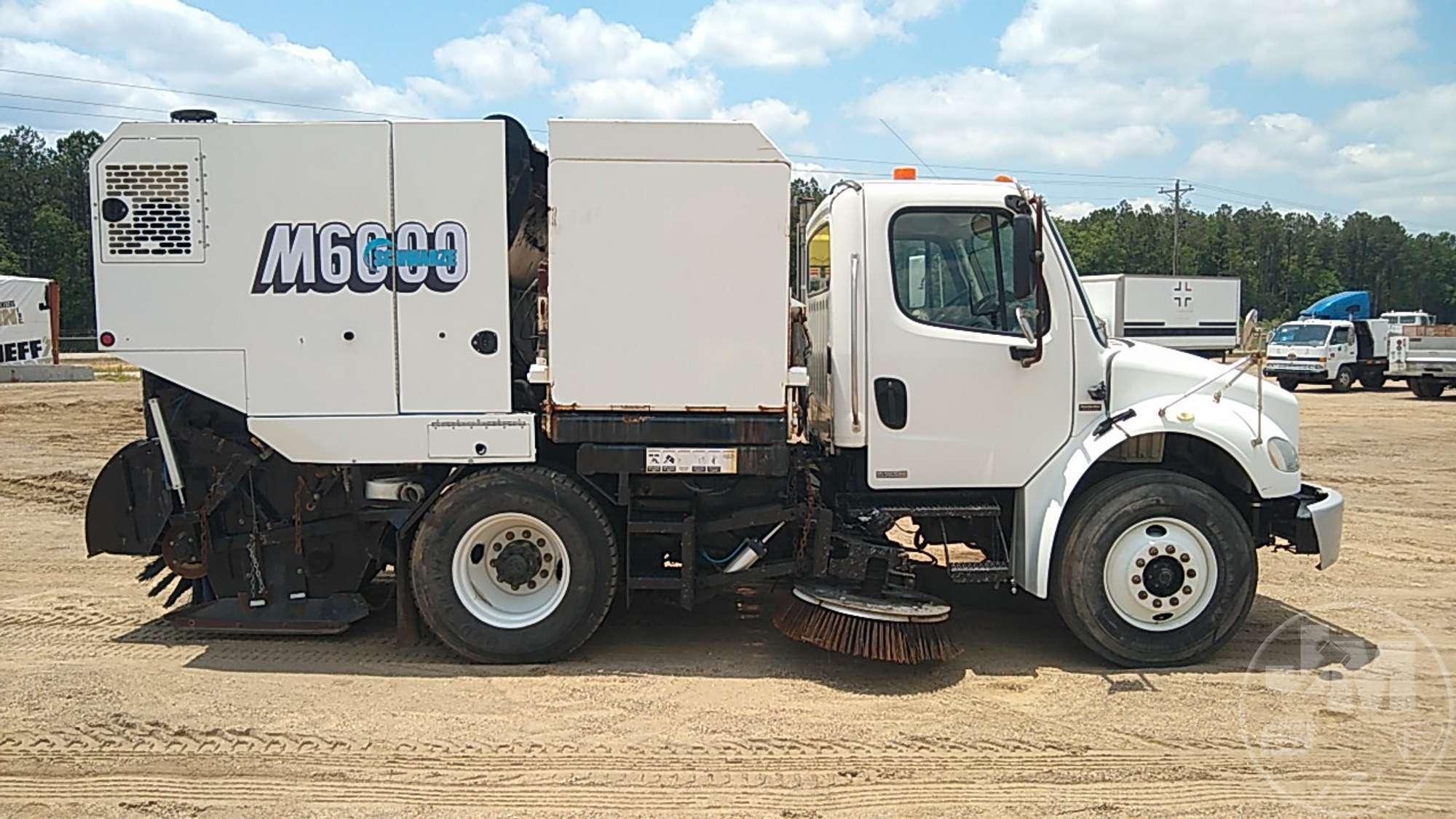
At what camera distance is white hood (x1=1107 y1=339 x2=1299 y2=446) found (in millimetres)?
5895

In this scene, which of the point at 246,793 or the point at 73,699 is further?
the point at 73,699

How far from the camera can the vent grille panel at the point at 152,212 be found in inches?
218

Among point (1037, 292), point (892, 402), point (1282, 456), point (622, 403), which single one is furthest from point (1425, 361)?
point (622, 403)

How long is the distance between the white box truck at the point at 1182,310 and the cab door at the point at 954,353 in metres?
22.6

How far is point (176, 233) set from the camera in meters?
5.56

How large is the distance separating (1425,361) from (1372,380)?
4.69 meters

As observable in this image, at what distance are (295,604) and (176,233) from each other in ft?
7.12

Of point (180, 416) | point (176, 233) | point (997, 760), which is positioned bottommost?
point (997, 760)

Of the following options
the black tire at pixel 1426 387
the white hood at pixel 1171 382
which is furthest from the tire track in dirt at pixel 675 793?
the black tire at pixel 1426 387

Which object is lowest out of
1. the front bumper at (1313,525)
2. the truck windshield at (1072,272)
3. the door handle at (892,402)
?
the front bumper at (1313,525)

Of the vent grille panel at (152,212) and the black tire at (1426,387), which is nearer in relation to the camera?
the vent grille panel at (152,212)

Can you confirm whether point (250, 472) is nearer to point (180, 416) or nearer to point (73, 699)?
point (180, 416)

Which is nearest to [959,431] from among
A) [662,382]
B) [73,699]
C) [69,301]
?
[662,382]

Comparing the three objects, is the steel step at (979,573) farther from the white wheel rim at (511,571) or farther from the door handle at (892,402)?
the white wheel rim at (511,571)
